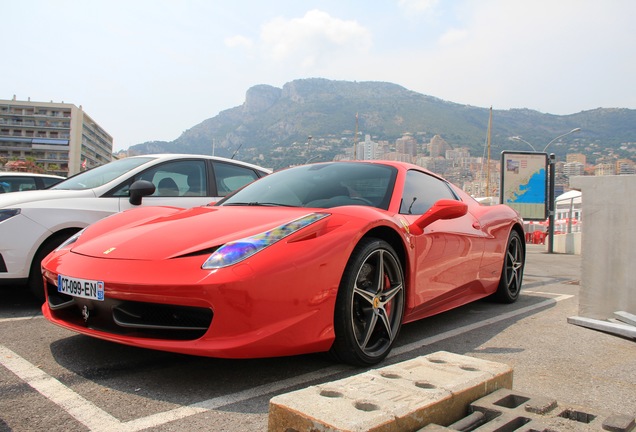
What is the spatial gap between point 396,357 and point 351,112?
13010 centimetres

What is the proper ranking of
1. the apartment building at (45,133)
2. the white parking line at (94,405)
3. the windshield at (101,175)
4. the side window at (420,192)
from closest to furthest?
the white parking line at (94,405)
the side window at (420,192)
the windshield at (101,175)
the apartment building at (45,133)

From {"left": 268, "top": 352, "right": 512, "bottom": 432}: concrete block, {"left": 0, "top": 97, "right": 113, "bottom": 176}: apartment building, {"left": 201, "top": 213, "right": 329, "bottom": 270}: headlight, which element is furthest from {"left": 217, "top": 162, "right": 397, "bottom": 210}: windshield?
{"left": 0, "top": 97, "right": 113, "bottom": 176}: apartment building

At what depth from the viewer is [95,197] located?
15.3 ft

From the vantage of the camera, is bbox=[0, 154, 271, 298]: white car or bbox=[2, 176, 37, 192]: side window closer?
bbox=[0, 154, 271, 298]: white car

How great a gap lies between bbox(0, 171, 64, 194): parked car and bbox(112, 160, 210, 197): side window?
3518 mm

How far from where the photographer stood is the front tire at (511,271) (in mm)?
4949

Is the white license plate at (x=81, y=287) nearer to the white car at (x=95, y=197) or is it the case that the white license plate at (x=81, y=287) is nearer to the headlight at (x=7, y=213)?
the white car at (x=95, y=197)

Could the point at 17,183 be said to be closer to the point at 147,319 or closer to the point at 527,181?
the point at 147,319

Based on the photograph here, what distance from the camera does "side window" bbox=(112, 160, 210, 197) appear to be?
5145 millimetres

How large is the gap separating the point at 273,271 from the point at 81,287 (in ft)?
3.24

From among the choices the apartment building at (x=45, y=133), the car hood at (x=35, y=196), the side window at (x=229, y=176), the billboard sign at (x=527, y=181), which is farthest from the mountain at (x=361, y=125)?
the car hood at (x=35, y=196)

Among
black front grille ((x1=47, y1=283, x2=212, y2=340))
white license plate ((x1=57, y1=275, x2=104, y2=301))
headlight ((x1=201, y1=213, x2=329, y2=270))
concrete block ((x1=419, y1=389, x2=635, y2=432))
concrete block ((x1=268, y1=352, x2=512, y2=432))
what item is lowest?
concrete block ((x1=419, y1=389, x2=635, y2=432))

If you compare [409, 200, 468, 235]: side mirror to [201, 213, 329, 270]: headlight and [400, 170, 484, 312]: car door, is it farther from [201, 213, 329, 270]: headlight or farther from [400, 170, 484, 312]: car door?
[201, 213, 329, 270]: headlight

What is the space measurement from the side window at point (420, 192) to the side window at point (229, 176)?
2238mm
